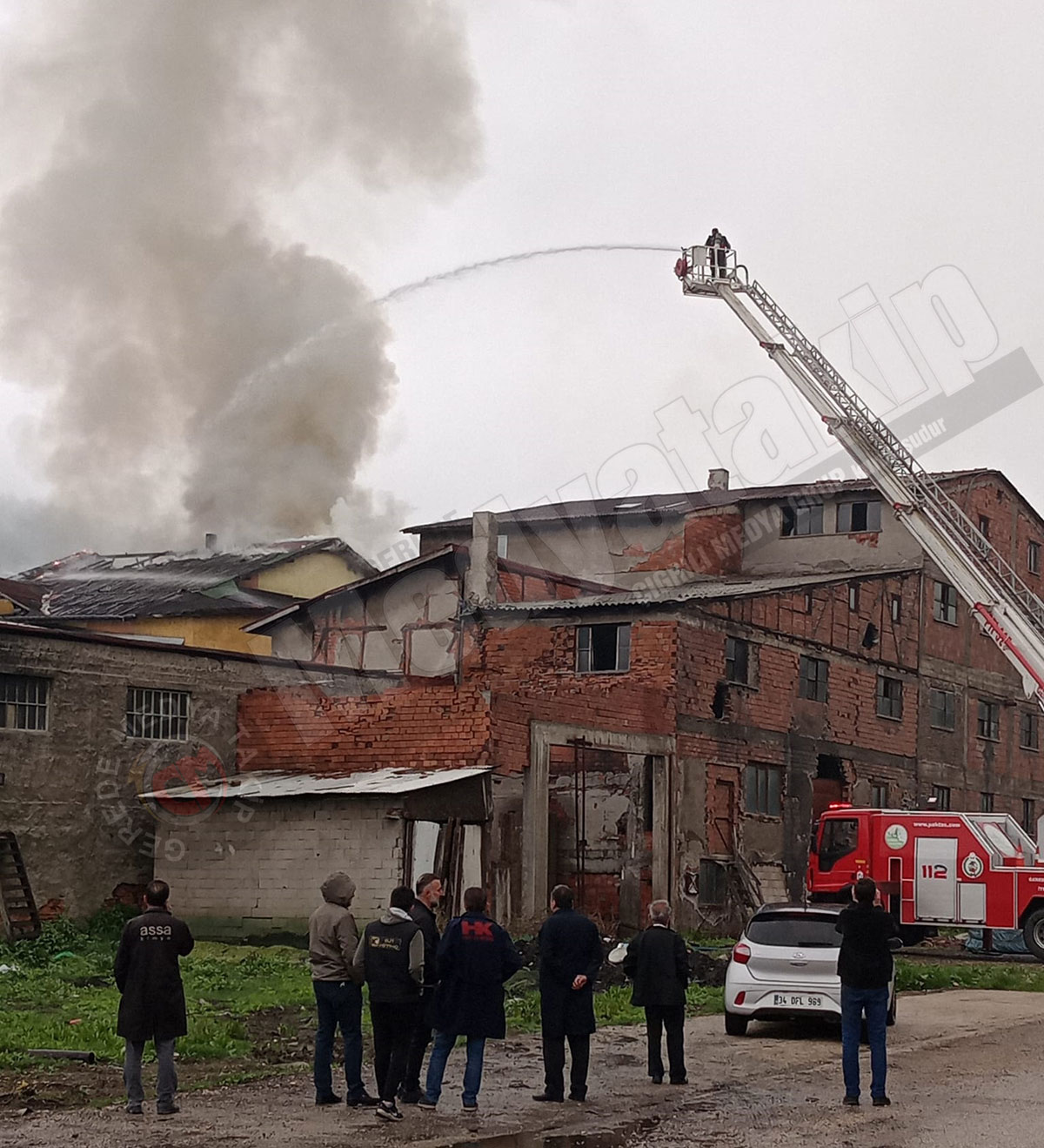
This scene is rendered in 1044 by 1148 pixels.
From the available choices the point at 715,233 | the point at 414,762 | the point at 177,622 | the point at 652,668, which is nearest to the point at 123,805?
the point at 414,762

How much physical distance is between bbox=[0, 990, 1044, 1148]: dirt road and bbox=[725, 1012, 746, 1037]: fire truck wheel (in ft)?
1.47

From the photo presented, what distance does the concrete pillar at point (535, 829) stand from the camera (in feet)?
90.6

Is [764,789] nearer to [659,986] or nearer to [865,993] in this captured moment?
[659,986]

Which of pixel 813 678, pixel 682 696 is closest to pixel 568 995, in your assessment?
pixel 682 696

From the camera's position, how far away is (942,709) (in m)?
44.3

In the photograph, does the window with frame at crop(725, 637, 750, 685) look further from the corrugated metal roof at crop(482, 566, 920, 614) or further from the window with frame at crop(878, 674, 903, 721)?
the window with frame at crop(878, 674, 903, 721)

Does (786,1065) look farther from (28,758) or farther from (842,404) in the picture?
(842,404)

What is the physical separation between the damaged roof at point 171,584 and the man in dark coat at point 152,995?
4087 cm

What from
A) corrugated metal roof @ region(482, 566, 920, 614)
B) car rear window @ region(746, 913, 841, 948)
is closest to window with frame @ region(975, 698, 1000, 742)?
corrugated metal roof @ region(482, 566, 920, 614)

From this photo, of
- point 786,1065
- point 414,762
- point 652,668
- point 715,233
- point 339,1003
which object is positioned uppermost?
point 715,233

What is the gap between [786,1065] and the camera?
1577cm

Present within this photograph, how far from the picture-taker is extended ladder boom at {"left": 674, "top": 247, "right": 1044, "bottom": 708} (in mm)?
32500

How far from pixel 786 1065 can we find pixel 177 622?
40.2 metres

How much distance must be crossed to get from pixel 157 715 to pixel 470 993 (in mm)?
18412
